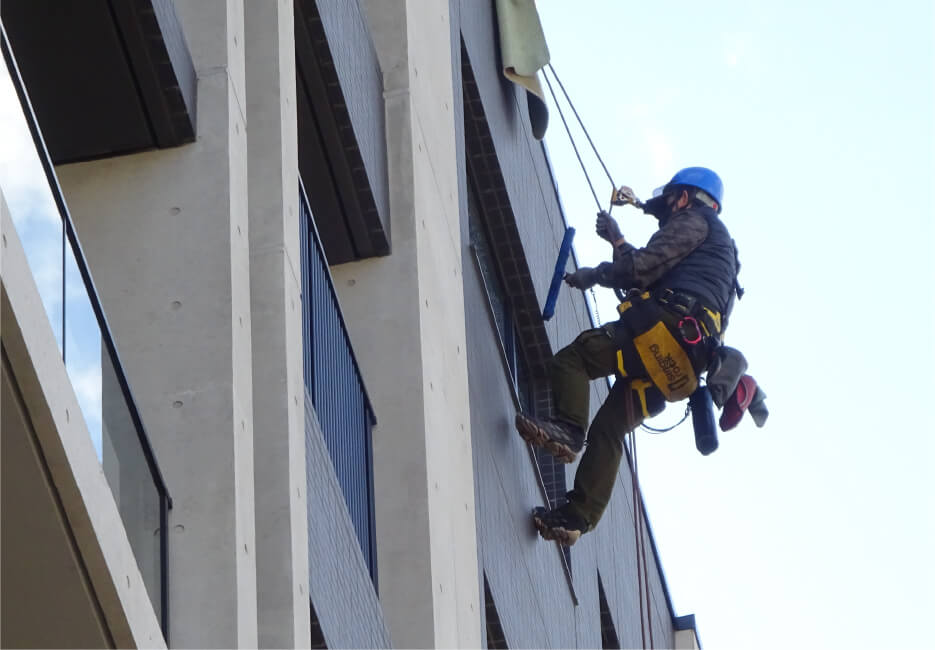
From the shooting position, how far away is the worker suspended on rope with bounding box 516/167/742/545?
13.1m

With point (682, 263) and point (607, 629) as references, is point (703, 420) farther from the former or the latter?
point (607, 629)

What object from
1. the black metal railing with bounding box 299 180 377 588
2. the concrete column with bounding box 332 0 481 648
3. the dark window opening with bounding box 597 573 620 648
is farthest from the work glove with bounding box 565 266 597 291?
the dark window opening with bounding box 597 573 620 648

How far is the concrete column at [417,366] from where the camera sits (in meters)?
11.0

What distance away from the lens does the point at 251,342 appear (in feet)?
28.3

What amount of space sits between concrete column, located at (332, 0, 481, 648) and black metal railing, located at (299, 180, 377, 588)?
16cm

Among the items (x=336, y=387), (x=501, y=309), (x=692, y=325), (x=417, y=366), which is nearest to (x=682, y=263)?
(x=692, y=325)

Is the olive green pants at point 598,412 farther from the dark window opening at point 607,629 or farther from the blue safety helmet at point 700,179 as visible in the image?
the dark window opening at point 607,629

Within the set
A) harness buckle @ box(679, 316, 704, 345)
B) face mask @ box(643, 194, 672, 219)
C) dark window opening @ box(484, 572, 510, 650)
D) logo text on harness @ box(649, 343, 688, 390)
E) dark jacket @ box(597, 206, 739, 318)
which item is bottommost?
dark window opening @ box(484, 572, 510, 650)

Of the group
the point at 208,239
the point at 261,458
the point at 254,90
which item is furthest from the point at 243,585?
the point at 254,90

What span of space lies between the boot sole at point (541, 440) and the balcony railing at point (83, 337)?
232 inches

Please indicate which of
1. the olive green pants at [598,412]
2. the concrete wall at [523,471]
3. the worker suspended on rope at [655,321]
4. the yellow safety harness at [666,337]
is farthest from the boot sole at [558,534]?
the yellow safety harness at [666,337]

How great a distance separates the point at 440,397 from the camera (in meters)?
11.8

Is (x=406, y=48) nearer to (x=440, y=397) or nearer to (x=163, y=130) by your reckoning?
(x=440, y=397)

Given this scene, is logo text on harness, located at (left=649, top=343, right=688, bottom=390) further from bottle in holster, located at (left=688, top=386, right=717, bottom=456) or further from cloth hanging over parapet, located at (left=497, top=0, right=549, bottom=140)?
cloth hanging over parapet, located at (left=497, top=0, right=549, bottom=140)
